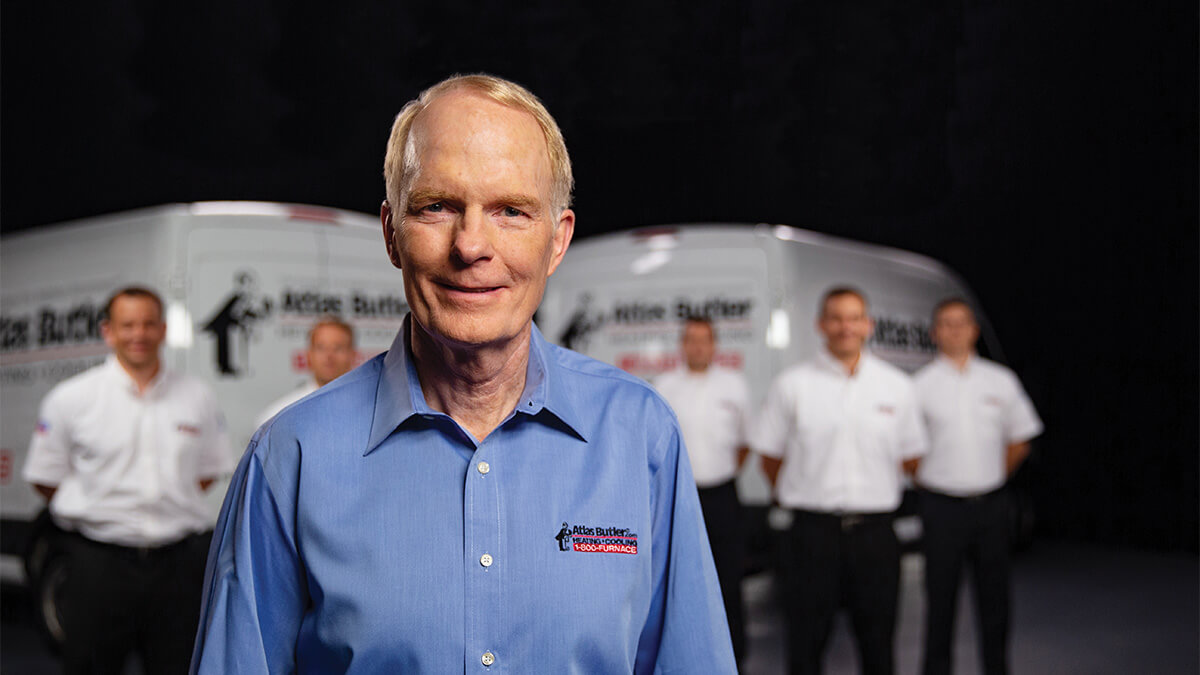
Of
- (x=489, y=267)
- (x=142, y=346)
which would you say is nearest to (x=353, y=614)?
(x=489, y=267)

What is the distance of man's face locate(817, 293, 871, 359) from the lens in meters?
4.28

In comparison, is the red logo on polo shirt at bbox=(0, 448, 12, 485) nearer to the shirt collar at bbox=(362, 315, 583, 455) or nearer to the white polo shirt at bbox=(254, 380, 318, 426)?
the white polo shirt at bbox=(254, 380, 318, 426)

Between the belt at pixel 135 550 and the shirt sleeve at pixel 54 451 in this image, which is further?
the shirt sleeve at pixel 54 451

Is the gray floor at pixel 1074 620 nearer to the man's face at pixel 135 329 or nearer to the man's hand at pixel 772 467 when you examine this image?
the man's hand at pixel 772 467

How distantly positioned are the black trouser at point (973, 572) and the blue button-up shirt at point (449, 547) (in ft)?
11.4

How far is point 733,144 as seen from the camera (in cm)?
874

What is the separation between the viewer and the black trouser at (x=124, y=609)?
3.60 meters

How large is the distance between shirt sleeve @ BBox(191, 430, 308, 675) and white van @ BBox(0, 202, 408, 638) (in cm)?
380

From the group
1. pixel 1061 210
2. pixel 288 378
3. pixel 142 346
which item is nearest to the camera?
pixel 142 346

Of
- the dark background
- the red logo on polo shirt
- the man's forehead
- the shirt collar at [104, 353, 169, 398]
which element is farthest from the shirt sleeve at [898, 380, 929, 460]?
the red logo on polo shirt

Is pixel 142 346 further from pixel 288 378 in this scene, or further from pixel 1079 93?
pixel 1079 93

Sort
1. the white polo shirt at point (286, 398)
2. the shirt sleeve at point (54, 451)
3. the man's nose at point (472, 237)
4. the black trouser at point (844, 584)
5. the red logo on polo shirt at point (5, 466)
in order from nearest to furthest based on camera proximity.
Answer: the man's nose at point (472, 237) → the shirt sleeve at point (54, 451) → the black trouser at point (844, 584) → the white polo shirt at point (286, 398) → the red logo on polo shirt at point (5, 466)

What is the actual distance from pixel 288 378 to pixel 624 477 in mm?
4132

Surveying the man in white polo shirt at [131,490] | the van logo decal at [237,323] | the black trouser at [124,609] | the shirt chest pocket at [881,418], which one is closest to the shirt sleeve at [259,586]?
the black trouser at [124,609]
